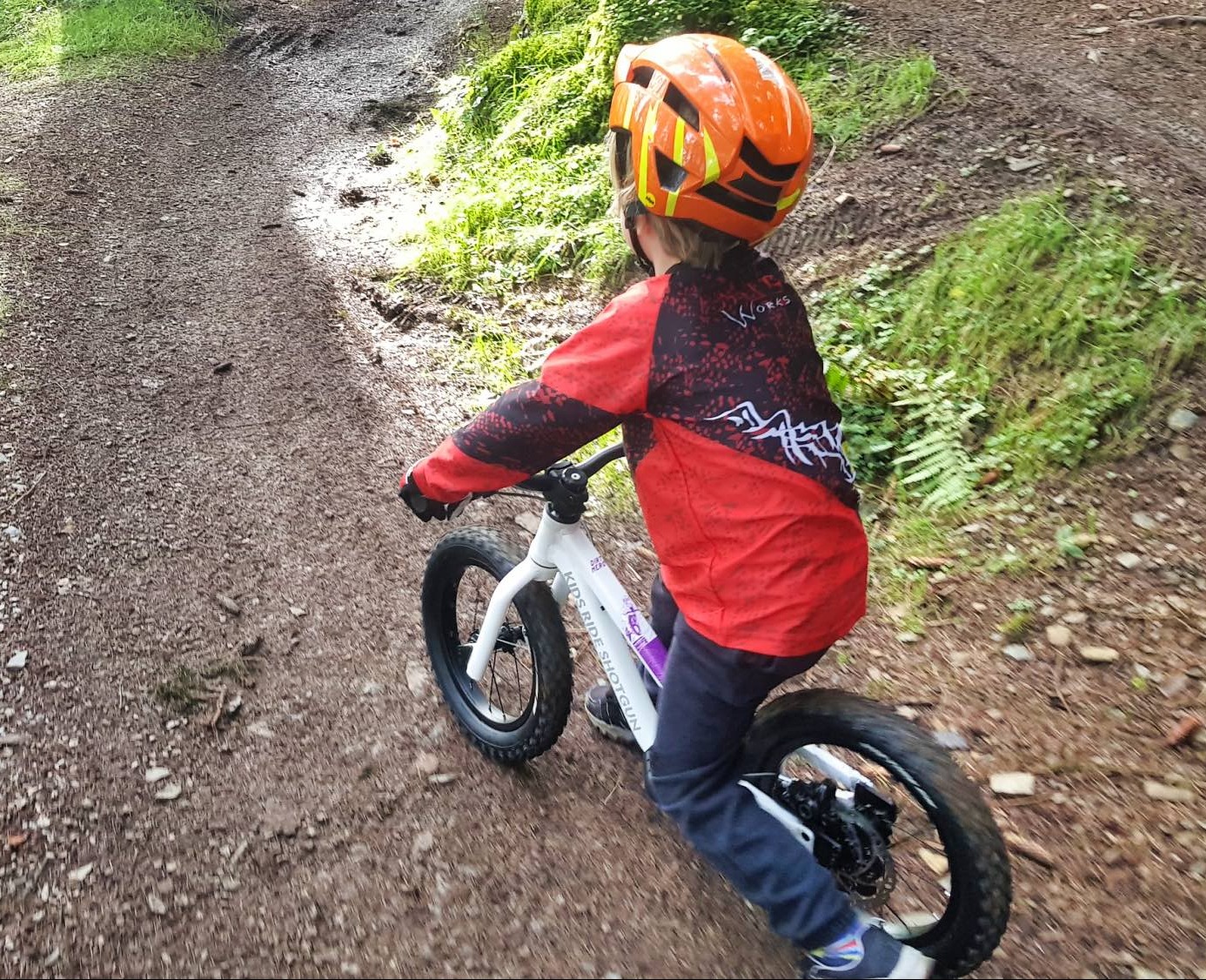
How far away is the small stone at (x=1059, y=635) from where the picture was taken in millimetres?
3283

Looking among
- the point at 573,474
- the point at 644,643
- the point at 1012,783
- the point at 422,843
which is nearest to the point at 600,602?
the point at 644,643

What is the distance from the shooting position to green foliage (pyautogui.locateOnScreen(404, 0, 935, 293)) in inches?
232

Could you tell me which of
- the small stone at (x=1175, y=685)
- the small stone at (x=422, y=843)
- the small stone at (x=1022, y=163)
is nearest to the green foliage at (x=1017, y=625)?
the small stone at (x=1175, y=685)

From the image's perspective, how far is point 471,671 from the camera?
3113 millimetres

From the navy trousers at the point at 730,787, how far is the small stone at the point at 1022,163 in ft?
12.7

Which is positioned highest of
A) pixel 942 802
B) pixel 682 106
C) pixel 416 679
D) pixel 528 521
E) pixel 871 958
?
pixel 682 106

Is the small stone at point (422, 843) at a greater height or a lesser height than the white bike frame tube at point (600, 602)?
lesser

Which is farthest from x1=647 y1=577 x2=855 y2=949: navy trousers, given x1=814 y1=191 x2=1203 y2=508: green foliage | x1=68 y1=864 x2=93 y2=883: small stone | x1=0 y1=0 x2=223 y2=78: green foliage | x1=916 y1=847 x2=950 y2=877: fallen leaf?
x1=0 y1=0 x2=223 y2=78: green foliage

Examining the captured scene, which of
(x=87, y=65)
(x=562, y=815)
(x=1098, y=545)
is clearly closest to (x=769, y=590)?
(x=562, y=815)

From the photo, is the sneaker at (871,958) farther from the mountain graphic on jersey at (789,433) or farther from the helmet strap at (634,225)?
the helmet strap at (634,225)

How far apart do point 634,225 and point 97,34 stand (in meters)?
11.8

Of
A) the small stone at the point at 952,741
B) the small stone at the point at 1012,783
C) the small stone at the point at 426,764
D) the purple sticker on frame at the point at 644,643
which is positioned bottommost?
the small stone at the point at 426,764

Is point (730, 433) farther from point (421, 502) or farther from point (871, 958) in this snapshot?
point (871, 958)

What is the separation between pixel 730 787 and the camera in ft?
7.82
